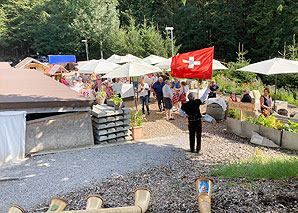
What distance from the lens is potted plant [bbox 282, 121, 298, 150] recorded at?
24.4ft

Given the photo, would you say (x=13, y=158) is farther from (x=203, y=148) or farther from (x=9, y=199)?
(x=203, y=148)

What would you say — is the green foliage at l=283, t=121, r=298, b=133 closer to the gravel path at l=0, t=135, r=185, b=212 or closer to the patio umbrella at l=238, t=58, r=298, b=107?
the patio umbrella at l=238, t=58, r=298, b=107

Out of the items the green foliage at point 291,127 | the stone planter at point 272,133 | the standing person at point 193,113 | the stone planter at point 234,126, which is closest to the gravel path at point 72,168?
the standing person at point 193,113

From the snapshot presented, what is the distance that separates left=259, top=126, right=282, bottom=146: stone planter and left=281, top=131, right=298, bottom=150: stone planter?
0.13 meters

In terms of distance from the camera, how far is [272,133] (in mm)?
7871

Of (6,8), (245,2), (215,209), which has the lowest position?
(215,209)

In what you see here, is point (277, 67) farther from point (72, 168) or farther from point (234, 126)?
point (72, 168)

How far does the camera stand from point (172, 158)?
6.90 metres

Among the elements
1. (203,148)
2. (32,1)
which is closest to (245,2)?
(203,148)

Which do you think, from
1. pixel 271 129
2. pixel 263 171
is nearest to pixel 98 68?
pixel 271 129

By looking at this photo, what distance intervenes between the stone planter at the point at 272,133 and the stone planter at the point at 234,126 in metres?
0.76

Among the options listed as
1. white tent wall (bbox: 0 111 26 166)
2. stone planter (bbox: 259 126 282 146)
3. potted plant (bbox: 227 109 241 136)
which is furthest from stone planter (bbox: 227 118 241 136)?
white tent wall (bbox: 0 111 26 166)

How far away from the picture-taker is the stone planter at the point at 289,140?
742cm

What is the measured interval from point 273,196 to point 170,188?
1786mm
